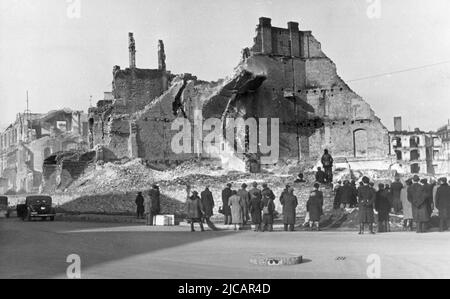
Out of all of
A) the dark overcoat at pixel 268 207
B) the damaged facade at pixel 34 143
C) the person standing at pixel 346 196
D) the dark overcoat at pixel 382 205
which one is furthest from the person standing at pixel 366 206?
the damaged facade at pixel 34 143

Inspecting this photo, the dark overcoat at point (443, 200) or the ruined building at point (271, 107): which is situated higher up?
the ruined building at point (271, 107)

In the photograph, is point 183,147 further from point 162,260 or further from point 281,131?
point 162,260

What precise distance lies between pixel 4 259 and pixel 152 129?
30409 mm

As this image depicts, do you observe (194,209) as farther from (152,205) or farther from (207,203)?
(152,205)

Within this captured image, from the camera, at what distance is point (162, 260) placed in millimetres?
10508

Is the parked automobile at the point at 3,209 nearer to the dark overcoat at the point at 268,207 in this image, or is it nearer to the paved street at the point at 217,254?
the paved street at the point at 217,254

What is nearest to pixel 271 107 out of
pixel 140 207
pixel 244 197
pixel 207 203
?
pixel 140 207

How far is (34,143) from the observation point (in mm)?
68312

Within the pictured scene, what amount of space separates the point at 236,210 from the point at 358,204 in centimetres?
405

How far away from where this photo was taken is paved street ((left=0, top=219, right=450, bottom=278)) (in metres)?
8.91

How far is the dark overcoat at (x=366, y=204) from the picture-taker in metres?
15.4

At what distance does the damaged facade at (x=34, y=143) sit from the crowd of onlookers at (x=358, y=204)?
48971mm

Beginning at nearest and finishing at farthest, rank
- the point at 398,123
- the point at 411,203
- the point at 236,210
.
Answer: the point at 411,203, the point at 236,210, the point at 398,123

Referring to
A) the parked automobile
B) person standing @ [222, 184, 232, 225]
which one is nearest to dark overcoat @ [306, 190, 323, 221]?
person standing @ [222, 184, 232, 225]
